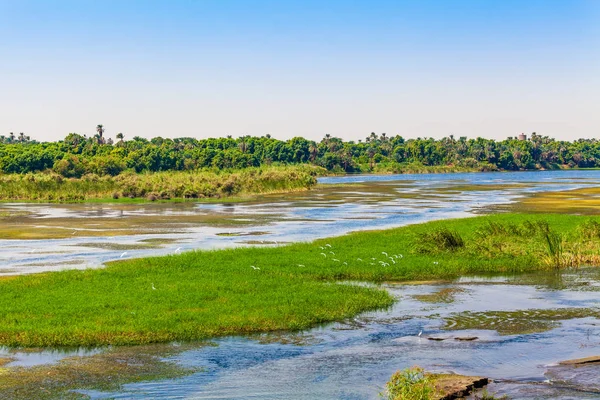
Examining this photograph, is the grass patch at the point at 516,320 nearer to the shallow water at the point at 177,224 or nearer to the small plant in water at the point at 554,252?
the small plant in water at the point at 554,252

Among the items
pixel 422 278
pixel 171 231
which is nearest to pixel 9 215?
pixel 171 231

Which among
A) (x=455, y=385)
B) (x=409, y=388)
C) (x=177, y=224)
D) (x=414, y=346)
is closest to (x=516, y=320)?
(x=414, y=346)

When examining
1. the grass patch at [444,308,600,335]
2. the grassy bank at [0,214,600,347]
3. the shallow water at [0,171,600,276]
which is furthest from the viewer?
the shallow water at [0,171,600,276]

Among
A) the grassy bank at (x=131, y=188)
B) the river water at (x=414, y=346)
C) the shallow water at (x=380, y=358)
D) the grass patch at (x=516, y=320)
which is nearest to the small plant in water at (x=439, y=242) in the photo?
the river water at (x=414, y=346)

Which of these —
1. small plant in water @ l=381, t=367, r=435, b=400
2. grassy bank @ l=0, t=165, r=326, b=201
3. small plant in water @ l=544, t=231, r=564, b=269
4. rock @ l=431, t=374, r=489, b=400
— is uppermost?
grassy bank @ l=0, t=165, r=326, b=201

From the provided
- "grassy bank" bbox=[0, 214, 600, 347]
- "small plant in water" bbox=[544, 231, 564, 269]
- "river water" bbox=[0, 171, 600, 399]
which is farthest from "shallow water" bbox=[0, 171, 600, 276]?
"small plant in water" bbox=[544, 231, 564, 269]

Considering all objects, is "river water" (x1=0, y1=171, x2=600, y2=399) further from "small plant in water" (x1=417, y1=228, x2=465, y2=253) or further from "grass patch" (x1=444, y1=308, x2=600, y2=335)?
"small plant in water" (x1=417, y1=228, x2=465, y2=253)

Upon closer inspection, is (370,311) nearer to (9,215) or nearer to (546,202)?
(9,215)

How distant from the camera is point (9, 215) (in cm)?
6956

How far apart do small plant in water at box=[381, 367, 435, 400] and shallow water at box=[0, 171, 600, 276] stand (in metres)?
23.7

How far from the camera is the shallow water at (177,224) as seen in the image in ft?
141

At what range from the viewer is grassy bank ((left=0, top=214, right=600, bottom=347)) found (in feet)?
78.4

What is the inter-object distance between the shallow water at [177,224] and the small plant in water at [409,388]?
77.6ft

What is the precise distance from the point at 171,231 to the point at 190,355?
110 ft
